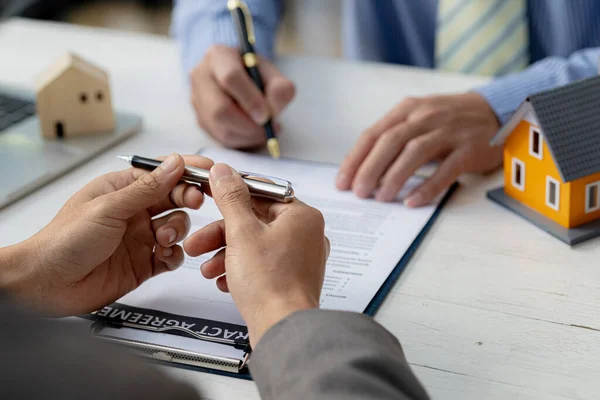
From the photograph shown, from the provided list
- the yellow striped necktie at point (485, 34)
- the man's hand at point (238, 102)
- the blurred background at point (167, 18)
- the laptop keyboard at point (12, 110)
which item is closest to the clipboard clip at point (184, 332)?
the man's hand at point (238, 102)

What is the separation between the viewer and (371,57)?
5.74 ft

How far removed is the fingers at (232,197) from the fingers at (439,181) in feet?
1.05

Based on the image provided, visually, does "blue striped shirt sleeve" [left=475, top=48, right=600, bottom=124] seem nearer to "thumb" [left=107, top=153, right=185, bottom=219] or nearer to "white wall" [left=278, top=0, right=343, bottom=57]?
"thumb" [left=107, top=153, right=185, bottom=219]

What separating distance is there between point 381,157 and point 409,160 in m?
0.04

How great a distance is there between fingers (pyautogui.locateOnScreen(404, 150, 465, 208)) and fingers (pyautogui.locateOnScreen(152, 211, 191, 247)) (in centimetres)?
31

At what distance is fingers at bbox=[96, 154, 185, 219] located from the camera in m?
0.80

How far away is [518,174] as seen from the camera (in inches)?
39.9

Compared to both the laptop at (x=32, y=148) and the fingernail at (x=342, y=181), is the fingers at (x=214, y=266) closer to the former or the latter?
the fingernail at (x=342, y=181)

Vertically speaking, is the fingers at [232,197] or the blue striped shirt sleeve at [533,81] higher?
the fingers at [232,197]

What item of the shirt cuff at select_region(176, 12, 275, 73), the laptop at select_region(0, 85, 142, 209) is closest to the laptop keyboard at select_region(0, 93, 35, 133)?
the laptop at select_region(0, 85, 142, 209)

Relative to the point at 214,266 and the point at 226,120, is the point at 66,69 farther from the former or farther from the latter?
the point at 214,266

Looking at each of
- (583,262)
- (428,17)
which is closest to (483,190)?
(583,262)

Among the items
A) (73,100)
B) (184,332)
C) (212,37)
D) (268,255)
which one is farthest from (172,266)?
(212,37)

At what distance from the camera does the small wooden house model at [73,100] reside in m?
1.19
